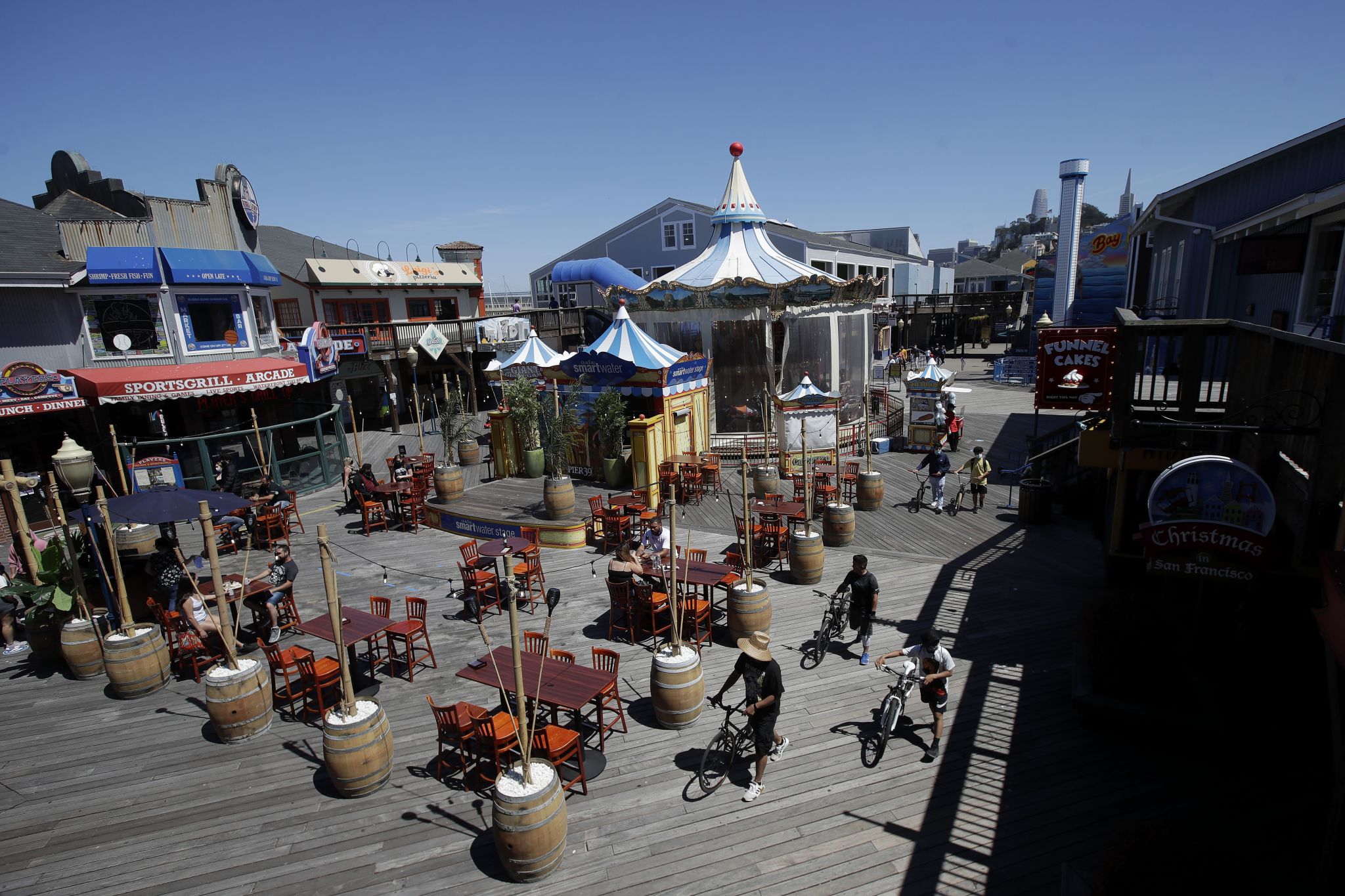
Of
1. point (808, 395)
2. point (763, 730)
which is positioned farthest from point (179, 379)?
point (763, 730)

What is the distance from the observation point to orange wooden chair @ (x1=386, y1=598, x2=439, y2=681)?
26.7ft

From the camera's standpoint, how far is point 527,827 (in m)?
5.05

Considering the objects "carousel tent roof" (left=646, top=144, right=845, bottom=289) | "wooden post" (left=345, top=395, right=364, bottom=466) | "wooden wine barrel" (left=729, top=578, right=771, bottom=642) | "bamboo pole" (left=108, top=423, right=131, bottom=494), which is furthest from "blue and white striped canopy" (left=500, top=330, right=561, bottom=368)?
"wooden wine barrel" (left=729, top=578, right=771, bottom=642)

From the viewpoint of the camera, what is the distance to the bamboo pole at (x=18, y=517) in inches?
337

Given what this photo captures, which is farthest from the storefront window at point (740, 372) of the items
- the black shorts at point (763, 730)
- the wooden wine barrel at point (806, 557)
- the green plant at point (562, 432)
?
the black shorts at point (763, 730)

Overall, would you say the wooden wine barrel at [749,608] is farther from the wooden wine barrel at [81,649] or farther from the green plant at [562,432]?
the wooden wine barrel at [81,649]

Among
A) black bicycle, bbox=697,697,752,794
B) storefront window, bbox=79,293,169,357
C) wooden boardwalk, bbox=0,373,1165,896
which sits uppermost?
storefront window, bbox=79,293,169,357

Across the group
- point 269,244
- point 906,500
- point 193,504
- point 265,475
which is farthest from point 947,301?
point 193,504

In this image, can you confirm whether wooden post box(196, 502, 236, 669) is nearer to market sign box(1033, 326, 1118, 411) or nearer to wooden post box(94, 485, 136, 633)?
wooden post box(94, 485, 136, 633)

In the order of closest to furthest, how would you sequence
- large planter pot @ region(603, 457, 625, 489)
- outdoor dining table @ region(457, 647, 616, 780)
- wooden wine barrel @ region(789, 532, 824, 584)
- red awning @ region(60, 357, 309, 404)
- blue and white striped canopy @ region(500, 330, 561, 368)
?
1. outdoor dining table @ region(457, 647, 616, 780)
2. wooden wine barrel @ region(789, 532, 824, 584)
3. large planter pot @ region(603, 457, 625, 489)
4. red awning @ region(60, 357, 309, 404)
5. blue and white striped canopy @ region(500, 330, 561, 368)

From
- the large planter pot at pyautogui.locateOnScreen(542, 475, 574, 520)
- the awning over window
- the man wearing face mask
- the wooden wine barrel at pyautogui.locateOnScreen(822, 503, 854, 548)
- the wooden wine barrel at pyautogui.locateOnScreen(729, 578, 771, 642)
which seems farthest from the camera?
the awning over window

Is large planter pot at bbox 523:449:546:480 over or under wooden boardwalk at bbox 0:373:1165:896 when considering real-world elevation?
over

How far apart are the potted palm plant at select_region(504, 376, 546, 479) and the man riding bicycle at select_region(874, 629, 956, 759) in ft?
37.1

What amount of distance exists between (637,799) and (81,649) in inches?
311
